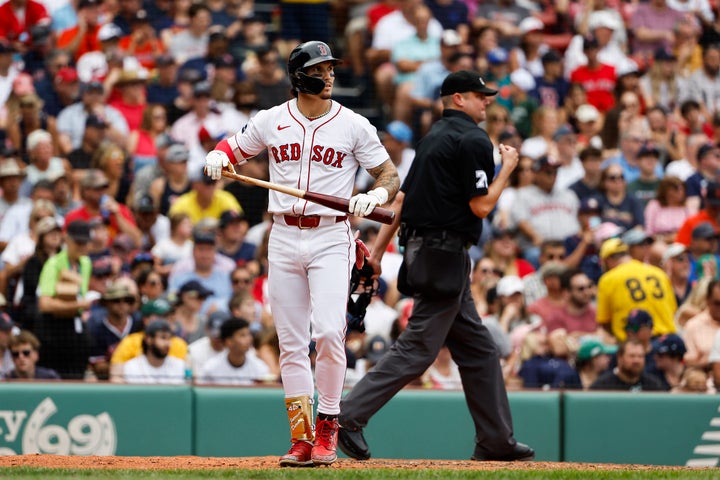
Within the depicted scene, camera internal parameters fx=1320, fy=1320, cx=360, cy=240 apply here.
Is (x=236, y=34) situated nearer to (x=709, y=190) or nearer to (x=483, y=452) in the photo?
(x=709, y=190)

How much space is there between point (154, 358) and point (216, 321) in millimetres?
521

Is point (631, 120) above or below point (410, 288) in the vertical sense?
above

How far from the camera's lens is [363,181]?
12242mm

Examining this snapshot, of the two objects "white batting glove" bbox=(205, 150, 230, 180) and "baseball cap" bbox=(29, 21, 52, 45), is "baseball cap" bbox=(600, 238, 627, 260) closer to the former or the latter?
"white batting glove" bbox=(205, 150, 230, 180)

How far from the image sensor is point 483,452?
7102mm

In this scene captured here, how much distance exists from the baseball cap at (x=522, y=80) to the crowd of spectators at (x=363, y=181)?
0.03m

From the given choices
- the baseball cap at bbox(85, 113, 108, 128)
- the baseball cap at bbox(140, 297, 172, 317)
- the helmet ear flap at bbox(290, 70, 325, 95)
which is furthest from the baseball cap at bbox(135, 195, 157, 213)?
the helmet ear flap at bbox(290, 70, 325, 95)

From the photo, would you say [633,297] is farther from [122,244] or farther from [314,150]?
[314,150]

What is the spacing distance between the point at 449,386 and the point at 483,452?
2.28m

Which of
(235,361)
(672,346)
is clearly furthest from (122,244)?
(672,346)

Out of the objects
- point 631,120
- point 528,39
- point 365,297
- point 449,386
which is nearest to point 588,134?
point 631,120

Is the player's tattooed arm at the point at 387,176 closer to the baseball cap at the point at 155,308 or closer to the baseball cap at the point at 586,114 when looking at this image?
the baseball cap at the point at 155,308

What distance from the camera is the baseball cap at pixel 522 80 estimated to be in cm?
1377

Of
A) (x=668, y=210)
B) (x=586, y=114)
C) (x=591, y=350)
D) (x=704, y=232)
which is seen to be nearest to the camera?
(x=591, y=350)
